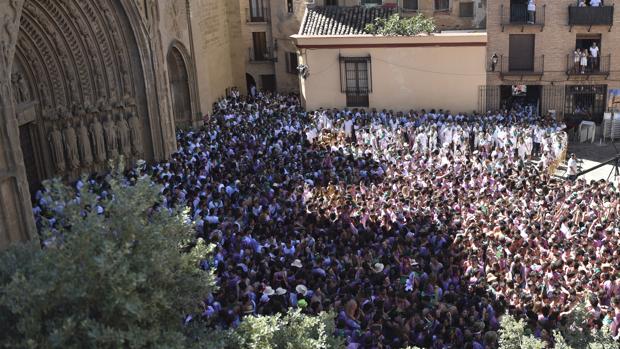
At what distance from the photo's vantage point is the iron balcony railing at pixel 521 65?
2602 centimetres

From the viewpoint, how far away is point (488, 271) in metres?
12.3

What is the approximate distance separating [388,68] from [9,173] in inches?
637

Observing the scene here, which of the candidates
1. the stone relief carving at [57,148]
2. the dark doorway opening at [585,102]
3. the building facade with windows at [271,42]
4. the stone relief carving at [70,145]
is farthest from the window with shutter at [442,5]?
the stone relief carving at [57,148]

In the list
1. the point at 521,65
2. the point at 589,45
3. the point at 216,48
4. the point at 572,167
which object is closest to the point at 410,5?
the point at 521,65

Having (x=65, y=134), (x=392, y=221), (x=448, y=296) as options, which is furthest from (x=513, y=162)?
(x=65, y=134)

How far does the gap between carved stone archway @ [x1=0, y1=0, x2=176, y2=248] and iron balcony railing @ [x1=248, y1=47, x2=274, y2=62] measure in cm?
1342

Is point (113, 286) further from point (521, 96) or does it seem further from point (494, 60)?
point (521, 96)

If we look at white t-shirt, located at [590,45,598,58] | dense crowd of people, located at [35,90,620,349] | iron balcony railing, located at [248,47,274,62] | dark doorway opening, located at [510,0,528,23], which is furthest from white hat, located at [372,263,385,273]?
iron balcony railing, located at [248,47,274,62]

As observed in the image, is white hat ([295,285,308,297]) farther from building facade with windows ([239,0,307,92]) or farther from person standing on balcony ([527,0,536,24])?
building facade with windows ([239,0,307,92])

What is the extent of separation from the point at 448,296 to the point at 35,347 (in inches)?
269

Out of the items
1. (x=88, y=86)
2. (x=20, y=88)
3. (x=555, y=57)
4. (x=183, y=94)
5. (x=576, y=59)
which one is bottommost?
(x=183, y=94)

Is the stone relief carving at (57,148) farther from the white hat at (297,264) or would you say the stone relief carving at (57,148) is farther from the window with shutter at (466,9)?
the window with shutter at (466,9)

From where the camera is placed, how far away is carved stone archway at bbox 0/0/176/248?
1762 centimetres

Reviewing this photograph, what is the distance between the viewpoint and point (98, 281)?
6.86 m
